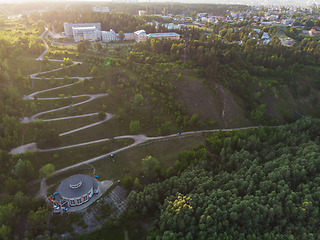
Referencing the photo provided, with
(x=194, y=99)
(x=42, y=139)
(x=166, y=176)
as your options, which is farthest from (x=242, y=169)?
(x=42, y=139)

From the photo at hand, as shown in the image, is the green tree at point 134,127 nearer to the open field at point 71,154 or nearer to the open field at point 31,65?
the open field at point 71,154

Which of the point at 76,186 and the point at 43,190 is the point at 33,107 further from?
the point at 76,186

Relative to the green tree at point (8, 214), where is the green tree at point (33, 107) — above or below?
above

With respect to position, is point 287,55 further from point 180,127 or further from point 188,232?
point 188,232

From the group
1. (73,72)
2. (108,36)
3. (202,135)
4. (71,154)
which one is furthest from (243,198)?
(108,36)

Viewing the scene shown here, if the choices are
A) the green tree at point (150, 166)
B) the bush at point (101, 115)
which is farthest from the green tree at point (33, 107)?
the green tree at point (150, 166)

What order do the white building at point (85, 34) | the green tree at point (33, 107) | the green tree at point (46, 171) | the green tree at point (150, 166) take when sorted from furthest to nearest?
the white building at point (85, 34) → the green tree at point (33, 107) → the green tree at point (150, 166) → the green tree at point (46, 171)

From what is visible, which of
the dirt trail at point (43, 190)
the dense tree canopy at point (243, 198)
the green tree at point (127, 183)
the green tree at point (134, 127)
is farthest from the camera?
the green tree at point (134, 127)
